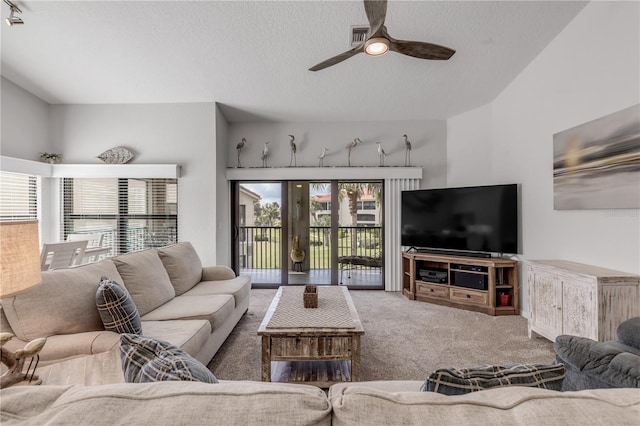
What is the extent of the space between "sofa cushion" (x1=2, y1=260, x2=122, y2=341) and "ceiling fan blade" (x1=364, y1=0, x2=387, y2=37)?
2551 millimetres

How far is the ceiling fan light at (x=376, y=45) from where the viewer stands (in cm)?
210

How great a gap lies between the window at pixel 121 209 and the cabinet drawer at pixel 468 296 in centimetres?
409

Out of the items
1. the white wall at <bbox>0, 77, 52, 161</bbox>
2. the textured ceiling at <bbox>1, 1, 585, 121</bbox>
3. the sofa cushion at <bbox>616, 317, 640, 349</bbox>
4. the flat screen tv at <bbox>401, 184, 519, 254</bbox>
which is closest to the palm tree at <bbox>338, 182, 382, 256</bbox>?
the flat screen tv at <bbox>401, 184, 519, 254</bbox>

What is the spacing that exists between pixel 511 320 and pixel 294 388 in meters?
3.81

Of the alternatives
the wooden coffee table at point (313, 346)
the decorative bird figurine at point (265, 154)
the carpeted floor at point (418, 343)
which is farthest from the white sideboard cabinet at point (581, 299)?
the decorative bird figurine at point (265, 154)

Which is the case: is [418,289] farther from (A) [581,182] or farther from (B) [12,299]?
(B) [12,299]

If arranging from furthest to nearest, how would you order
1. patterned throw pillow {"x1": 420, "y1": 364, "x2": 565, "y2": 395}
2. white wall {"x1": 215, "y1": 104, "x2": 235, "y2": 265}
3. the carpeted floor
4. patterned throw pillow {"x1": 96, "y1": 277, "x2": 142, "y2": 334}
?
1. white wall {"x1": 215, "y1": 104, "x2": 235, "y2": 265}
2. the carpeted floor
3. patterned throw pillow {"x1": 96, "y1": 277, "x2": 142, "y2": 334}
4. patterned throw pillow {"x1": 420, "y1": 364, "x2": 565, "y2": 395}

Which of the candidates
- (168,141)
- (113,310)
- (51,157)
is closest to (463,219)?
(113,310)

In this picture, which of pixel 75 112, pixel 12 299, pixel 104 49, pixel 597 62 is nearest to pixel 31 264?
pixel 12 299

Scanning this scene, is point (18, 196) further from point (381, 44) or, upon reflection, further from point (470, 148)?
point (470, 148)

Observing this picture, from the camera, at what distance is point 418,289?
169 inches

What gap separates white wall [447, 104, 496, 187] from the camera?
4426mm

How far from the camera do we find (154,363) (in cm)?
88

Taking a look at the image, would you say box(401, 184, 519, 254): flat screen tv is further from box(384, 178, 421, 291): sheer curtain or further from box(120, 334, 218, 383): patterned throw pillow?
box(120, 334, 218, 383): patterned throw pillow
